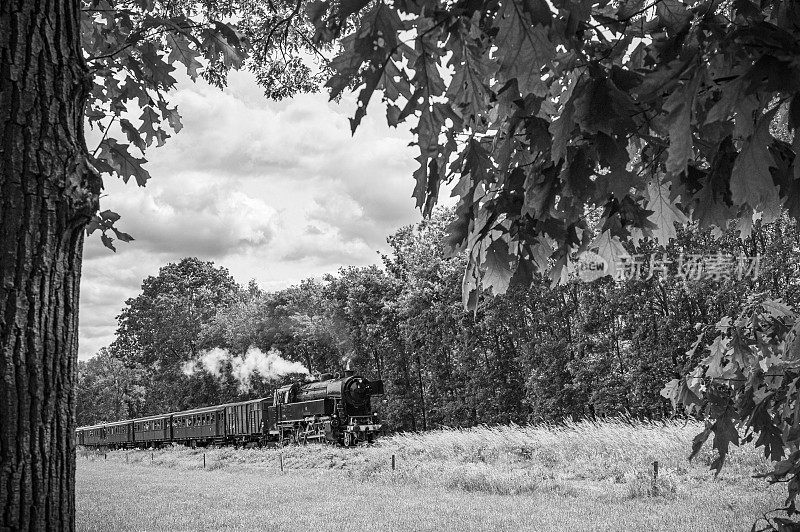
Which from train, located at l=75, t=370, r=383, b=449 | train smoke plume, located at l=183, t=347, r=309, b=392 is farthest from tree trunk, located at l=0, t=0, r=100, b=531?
train smoke plume, located at l=183, t=347, r=309, b=392

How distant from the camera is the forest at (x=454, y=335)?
80.1 feet

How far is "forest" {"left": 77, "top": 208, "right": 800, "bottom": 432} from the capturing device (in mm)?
24406

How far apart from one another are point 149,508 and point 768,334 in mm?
11081

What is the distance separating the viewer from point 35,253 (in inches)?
94.6

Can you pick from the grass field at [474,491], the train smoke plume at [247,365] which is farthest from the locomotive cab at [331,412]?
the train smoke plume at [247,365]

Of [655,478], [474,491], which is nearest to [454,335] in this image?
[474,491]

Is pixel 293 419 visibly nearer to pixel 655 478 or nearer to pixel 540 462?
pixel 540 462

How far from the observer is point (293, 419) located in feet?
98.3

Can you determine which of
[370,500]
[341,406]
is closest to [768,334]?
[370,500]

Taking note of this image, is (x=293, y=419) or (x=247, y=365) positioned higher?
(x=247, y=365)

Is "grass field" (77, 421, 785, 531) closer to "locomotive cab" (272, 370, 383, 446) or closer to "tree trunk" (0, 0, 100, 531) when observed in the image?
"locomotive cab" (272, 370, 383, 446)

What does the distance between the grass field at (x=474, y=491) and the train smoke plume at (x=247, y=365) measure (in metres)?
24.9

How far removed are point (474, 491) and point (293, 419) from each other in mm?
18300

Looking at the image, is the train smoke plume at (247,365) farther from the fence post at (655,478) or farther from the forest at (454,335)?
the fence post at (655,478)
